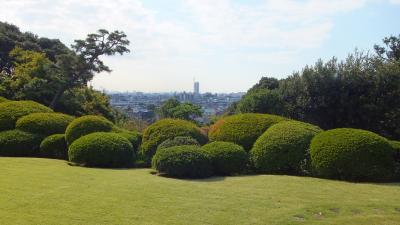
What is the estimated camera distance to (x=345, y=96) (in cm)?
1639

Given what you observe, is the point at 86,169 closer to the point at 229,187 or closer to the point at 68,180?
the point at 68,180

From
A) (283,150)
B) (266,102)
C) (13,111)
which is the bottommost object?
(283,150)

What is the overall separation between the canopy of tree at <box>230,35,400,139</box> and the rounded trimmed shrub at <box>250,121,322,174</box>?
14.6 ft

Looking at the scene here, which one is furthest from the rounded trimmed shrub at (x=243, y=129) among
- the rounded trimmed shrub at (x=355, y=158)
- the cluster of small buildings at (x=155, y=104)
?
the cluster of small buildings at (x=155, y=104)

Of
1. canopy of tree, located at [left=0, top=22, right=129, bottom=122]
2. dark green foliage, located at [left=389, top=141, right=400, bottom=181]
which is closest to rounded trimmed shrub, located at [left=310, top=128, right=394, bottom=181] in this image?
dark green foliage, located at [left=389, top=141, right=400, bottom=181]

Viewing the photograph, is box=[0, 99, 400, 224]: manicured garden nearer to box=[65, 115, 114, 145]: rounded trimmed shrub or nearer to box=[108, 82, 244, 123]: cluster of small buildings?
box=[65, 115, 114, 145]: rounded trimmed shrub

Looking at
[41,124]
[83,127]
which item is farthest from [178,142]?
[41,124]

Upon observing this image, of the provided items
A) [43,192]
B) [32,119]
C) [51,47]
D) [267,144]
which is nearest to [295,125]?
[267,144]

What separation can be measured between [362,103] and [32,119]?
446 inches

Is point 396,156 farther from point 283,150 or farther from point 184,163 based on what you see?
point 184,163

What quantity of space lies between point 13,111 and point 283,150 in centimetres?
955

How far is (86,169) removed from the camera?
12109 millimetres

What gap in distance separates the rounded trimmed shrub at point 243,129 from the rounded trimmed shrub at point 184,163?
2.23 meters

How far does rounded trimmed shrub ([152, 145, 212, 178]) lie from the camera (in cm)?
1116
